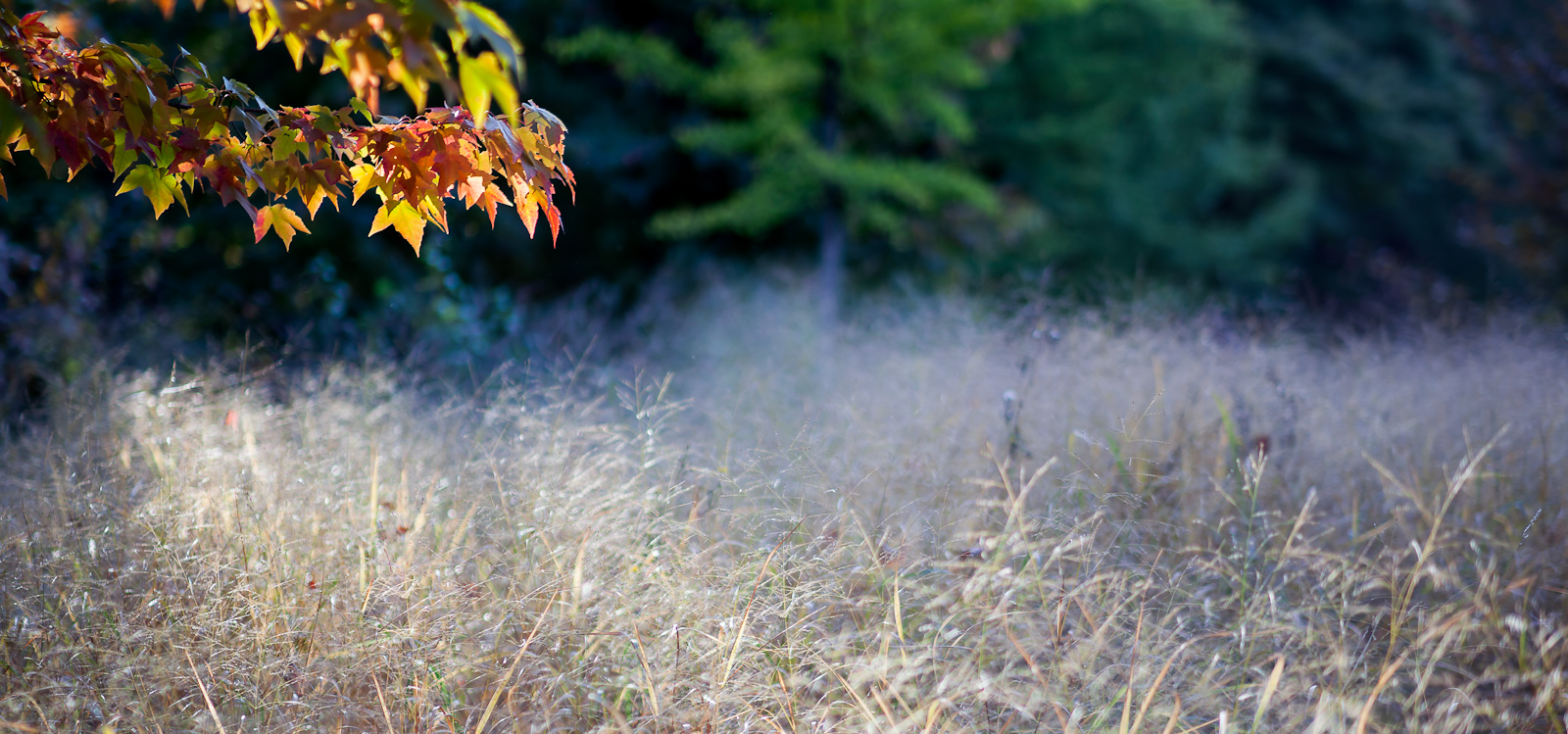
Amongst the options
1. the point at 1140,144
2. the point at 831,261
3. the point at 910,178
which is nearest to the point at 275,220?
the point at 910,178

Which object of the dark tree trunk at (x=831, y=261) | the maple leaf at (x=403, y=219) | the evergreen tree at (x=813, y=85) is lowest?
the dark tree trunk at (x=831, y=261)

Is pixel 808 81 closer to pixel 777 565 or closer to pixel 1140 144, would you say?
pixel 1140 144

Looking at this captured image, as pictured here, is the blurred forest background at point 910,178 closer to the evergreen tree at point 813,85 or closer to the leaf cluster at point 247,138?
the evergreen tree at point 813,85

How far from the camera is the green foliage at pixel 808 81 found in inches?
334

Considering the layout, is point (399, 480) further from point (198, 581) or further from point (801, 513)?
point (801, 513)

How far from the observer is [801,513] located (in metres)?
2.52

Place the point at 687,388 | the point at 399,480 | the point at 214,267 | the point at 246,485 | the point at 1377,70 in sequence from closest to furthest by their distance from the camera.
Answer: the point at 246,485 → the point at 399,480 → the point at 687,388 → the point at 214,267 → the point at 1377,70

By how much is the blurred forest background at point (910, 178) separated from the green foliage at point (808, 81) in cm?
3

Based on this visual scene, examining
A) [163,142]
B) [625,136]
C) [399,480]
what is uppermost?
[163,142]

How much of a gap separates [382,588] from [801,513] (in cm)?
102

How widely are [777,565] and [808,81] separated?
7.17 metres

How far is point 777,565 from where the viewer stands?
2395mm

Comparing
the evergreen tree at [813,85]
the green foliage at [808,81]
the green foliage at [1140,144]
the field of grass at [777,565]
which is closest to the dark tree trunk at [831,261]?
the evergreen tree at [813,85]

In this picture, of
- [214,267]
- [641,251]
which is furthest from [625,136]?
[214,267]
